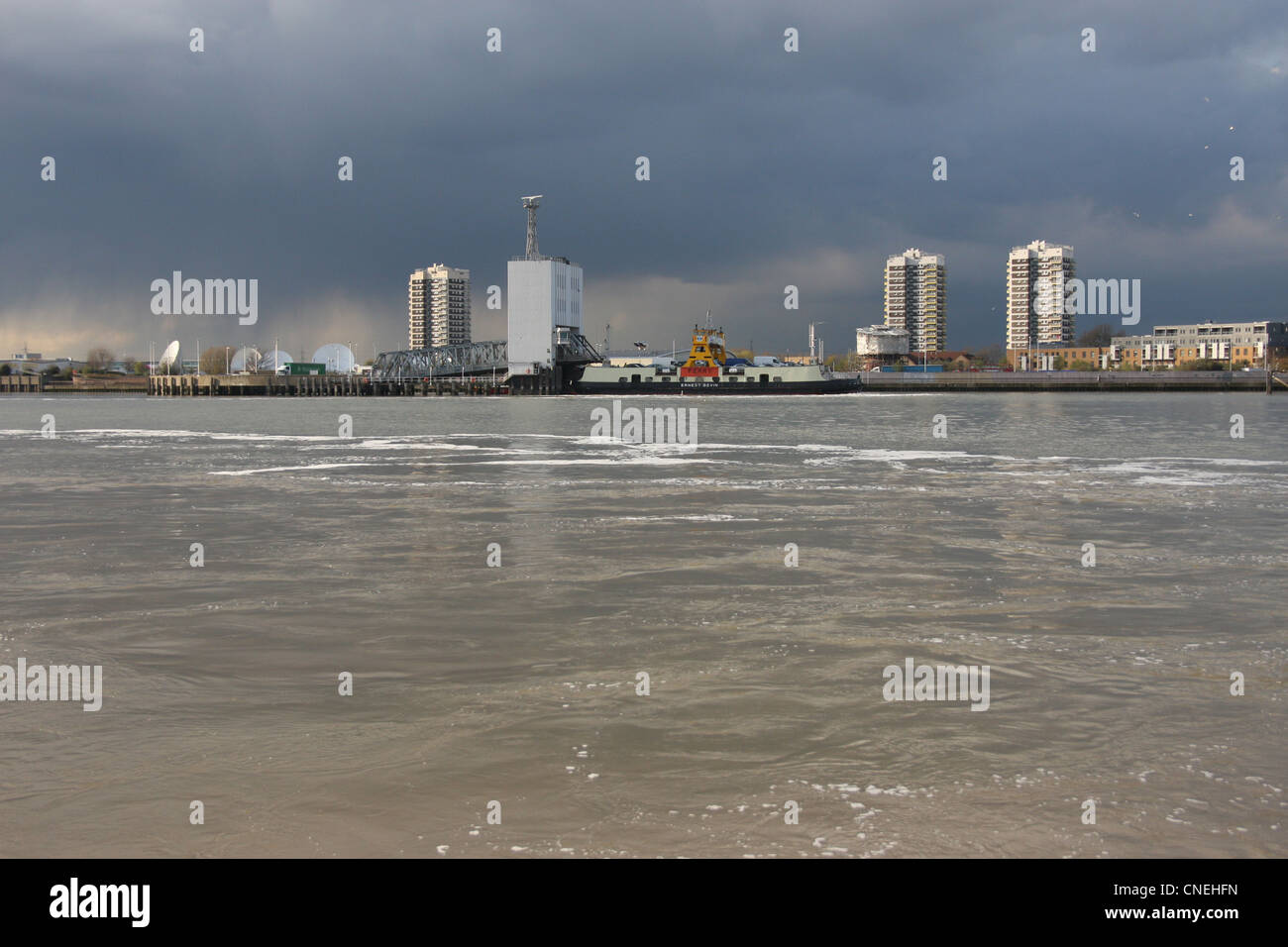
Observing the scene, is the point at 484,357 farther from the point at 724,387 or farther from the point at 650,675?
the point at 650,675

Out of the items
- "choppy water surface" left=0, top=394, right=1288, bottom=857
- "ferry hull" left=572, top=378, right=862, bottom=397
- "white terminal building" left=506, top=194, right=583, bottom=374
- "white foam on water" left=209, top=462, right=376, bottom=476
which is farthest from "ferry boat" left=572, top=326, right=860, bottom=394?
"choppy water surface" left=0, top=394, right=1288, bottom=857

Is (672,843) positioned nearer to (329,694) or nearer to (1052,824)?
(1052,824)

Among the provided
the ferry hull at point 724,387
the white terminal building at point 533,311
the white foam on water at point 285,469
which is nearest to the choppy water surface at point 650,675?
the white foam on water at point 285,469

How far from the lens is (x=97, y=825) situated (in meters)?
5.54

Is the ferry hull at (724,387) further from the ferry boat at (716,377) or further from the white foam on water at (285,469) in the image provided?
the white foam on water at (285,469)

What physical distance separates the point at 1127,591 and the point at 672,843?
28.0ft

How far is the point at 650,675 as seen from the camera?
8414 mm

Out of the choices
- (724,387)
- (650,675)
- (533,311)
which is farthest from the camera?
(533,311)

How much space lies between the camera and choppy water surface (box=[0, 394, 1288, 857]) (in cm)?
556

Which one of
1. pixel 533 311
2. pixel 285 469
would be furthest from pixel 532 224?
pixel 285 469

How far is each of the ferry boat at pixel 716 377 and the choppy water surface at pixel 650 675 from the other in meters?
111

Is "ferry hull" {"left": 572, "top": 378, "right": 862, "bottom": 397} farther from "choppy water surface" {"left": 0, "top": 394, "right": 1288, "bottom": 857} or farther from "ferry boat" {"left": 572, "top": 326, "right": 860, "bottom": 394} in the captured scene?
"choppy water surface" {"left": 0, "top": 394, "right": 1288, "bottom": 857}

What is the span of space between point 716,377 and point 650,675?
124425mm

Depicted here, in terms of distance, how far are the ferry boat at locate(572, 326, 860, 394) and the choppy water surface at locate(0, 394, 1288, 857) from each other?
11114 centimetres
